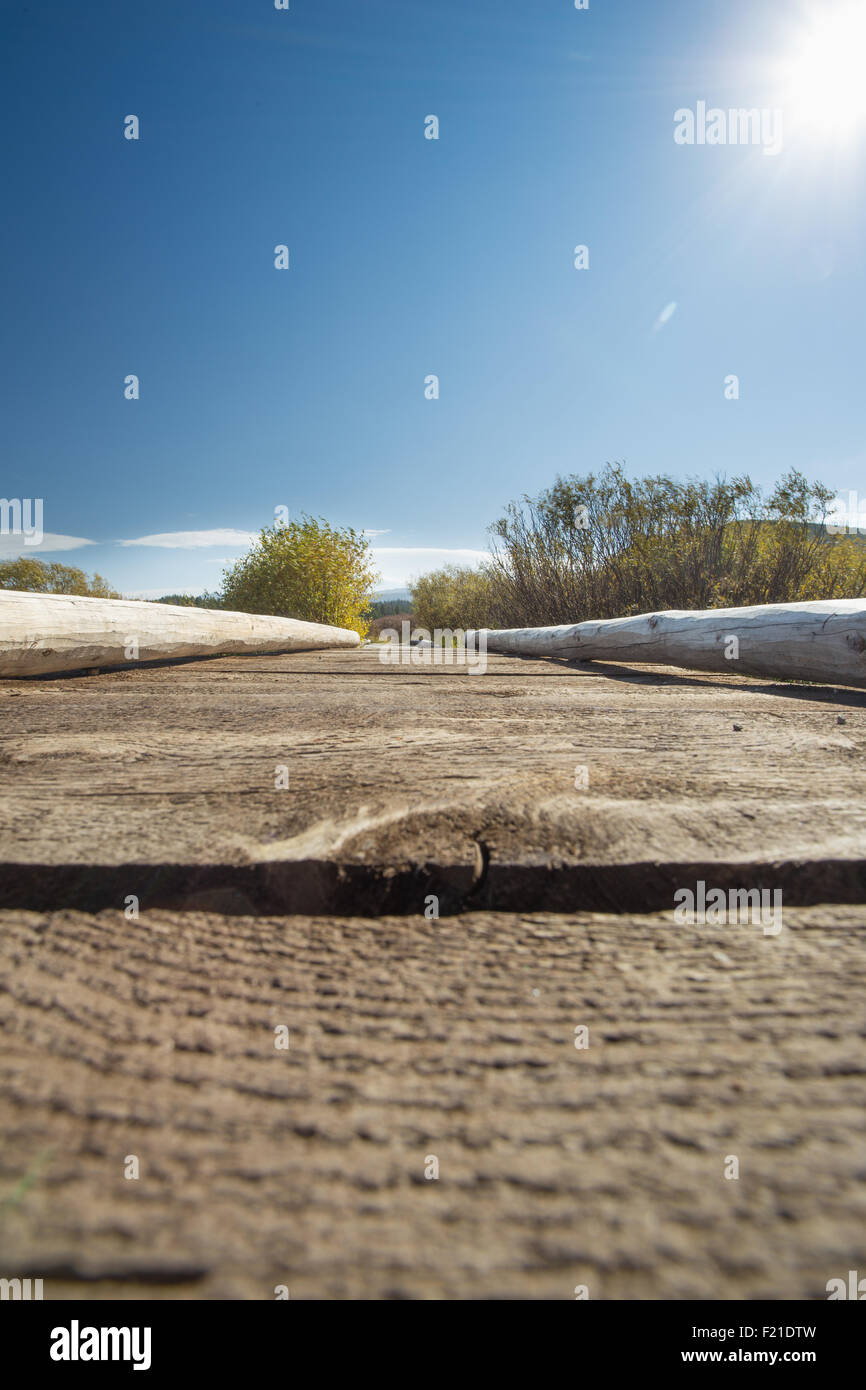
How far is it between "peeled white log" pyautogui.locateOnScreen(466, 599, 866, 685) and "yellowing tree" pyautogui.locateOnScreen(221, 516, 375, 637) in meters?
10.2

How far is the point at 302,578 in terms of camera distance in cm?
1330

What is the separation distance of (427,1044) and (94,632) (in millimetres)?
2581

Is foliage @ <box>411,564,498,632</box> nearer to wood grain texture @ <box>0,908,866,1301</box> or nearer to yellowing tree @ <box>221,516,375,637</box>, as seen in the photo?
yellowing tree @ <box>221,516,375,637</box>

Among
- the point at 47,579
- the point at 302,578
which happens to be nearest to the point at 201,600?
the point at 302,578

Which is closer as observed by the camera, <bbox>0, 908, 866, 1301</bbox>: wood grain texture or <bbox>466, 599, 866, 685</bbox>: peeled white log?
<bbox>0, 908, 866, 1301</bbox>: wood grain texture

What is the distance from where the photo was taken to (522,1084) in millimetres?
346

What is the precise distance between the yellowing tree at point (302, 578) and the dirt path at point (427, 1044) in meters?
12.6

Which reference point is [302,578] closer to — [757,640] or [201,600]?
[201,600]

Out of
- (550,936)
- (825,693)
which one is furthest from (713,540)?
(550,936)

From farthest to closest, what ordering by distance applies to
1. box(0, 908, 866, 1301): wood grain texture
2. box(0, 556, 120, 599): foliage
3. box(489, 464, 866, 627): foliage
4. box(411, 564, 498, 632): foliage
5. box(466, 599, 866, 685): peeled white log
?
box(0, 556, 120, 599): foliage
box(411, 564, 498, 632): foliage
box(489, 464, 866, 627): foliage
box(466, 599, 866, 685): peeled white log
box(0, 908, 866, 1301): wood grain texture

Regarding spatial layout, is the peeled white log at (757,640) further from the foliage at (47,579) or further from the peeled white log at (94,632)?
the foliage at (47,579)

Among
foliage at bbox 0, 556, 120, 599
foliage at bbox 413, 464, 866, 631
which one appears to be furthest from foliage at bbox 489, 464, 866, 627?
foliage at bbox 0, 556, 120, 599

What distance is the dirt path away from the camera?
269 mm
